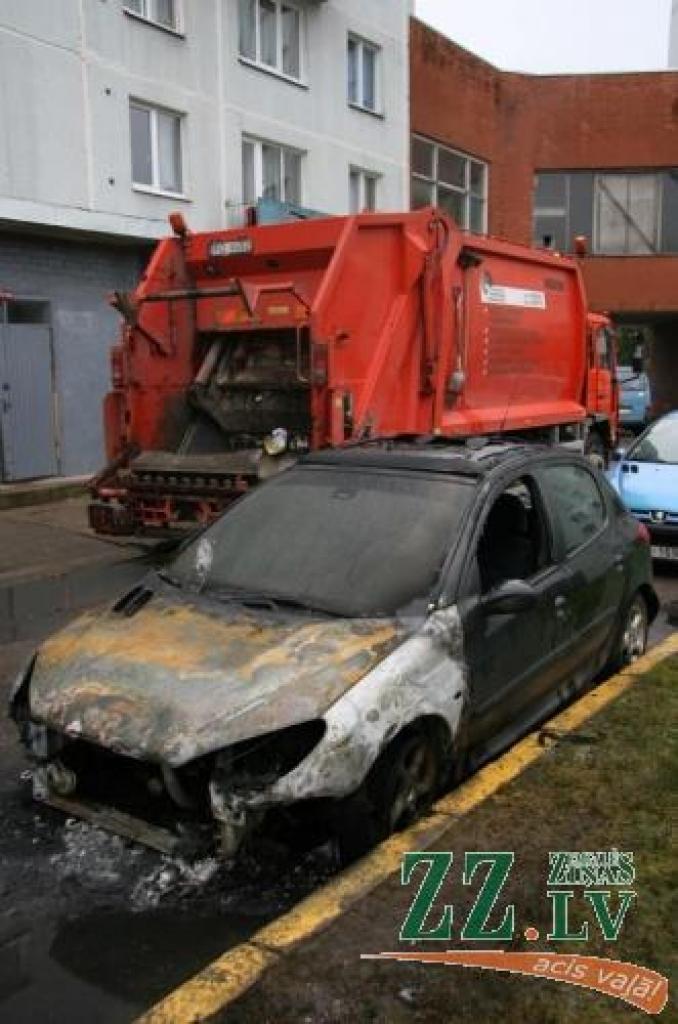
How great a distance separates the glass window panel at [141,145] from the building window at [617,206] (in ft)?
43.5

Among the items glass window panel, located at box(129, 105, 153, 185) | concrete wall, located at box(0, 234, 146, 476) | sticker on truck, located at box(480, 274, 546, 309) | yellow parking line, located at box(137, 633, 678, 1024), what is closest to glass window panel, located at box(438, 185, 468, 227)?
glass window panel, located at box(129, 105, 153, 185)

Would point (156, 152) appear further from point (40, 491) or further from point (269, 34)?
point (40, 491)

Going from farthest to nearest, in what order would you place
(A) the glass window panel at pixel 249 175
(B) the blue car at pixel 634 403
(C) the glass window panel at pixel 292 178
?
(B) the blue car at pixel 634 403, (C) the glass window panel at pixel 292 178, (A) the glass window panel at pixel 249 175

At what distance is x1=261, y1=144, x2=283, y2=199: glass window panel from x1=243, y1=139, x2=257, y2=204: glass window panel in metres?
0.24

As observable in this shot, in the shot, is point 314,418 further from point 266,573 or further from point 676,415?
point 676,415

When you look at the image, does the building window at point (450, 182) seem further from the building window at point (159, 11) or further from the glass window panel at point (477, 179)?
the building window at point (159, 11)

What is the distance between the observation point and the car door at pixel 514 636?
13.4 ft

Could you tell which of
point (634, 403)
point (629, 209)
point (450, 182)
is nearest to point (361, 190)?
point (450, 182)

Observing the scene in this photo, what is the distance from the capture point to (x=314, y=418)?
8266 millimetres

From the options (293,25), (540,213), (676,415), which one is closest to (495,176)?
(540,213)

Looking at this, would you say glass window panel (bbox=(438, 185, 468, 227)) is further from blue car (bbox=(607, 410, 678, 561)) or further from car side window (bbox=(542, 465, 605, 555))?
car side window (bbox=(542, 465, 605, 555))

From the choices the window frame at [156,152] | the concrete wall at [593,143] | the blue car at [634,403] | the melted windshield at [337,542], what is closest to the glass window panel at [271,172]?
the window frame at [156,152]

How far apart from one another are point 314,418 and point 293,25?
38.7 feet

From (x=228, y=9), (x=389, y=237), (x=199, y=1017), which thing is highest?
(x=228, y=9)
